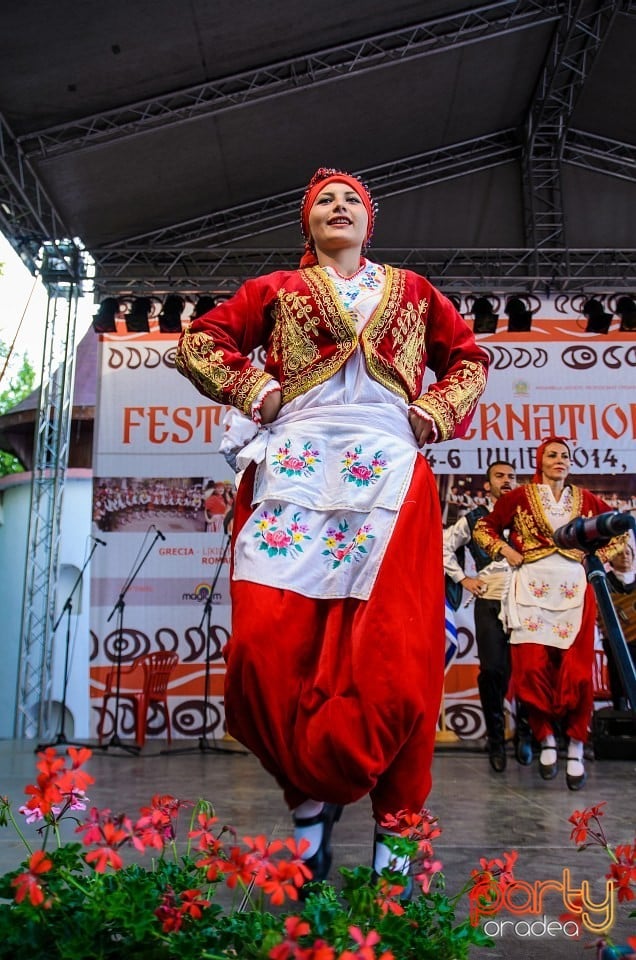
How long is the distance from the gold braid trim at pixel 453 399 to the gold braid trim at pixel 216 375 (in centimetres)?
37

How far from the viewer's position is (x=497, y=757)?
4379mm

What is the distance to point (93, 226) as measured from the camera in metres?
6.75

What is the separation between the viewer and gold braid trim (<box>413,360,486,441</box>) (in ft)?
6.17

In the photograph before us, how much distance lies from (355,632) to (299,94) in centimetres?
572

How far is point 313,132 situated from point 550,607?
14.9 ft

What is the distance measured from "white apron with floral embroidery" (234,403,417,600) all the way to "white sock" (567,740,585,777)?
7.62ft

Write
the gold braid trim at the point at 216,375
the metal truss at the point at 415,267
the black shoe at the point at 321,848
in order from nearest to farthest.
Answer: the black shoe at the point at 321,848 → the gold braid trim at the point at 216,375 → the metal truss at the point at 415,267

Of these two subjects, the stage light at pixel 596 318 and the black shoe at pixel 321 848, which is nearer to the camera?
the black shoe at pixel 321 848

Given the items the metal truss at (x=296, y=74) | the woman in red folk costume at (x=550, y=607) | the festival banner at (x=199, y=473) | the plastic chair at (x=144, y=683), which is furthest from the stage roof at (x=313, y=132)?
the woman in red folk costume at (x=550, y=607)

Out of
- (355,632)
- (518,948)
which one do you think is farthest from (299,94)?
(518,948)

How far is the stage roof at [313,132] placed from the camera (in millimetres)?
5566

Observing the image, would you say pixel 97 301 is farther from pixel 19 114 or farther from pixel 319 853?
pixel 319 853

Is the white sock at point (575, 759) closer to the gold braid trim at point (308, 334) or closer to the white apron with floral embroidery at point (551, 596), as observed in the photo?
the white apron with floral embroidery at point (551, 596)

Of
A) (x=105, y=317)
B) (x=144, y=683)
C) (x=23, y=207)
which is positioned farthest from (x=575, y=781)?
(x=23, y=207)
